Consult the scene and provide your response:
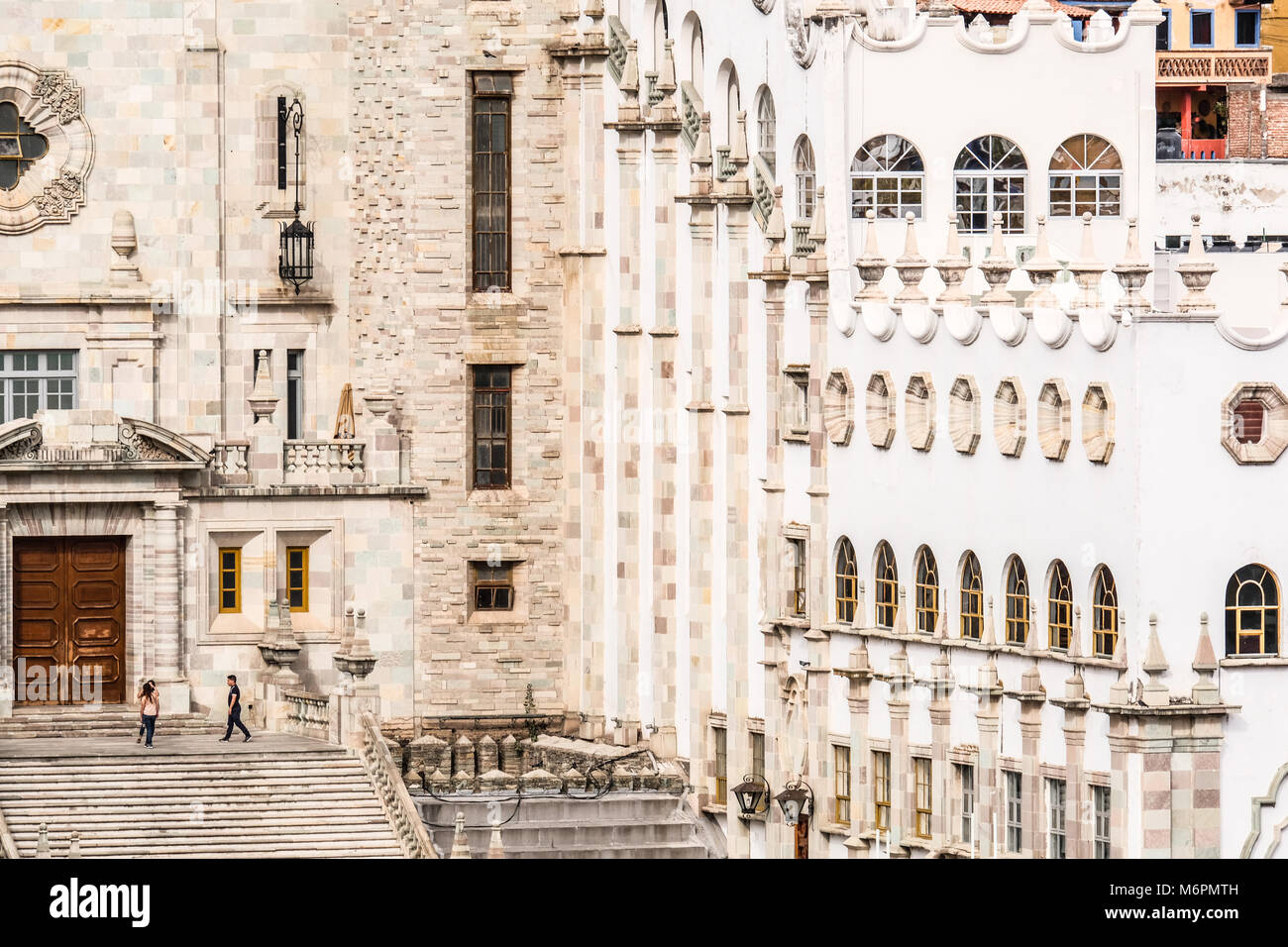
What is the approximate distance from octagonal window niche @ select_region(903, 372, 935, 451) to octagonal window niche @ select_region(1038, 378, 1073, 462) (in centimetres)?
388

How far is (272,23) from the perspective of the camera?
9394 centimetres

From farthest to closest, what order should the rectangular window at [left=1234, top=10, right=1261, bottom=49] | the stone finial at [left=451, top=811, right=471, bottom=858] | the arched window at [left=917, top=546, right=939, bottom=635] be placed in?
the rectangular window at [left=1234, top=10, right=1261, bottom=49] → the stone finial at [left=451, top=811, right=471, bottom=858] → the arched window at [left=917, top=546, right=939, bottom=635]

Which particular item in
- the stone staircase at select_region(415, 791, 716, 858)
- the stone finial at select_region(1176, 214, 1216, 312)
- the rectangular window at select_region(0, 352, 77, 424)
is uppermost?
the stone finial at select_region(1176, 214, 1216, 312)

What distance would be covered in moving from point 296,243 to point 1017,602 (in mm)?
23980

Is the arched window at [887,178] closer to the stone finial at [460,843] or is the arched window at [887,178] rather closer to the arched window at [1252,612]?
the stone finial at [460,843]

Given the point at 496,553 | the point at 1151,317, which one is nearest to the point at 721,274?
the point at 496,553

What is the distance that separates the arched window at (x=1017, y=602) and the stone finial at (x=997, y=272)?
14.8ft

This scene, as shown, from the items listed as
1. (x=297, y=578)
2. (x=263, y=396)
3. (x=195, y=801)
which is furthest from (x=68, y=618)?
(x=195, y=801)

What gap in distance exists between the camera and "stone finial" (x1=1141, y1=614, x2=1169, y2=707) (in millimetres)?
70875

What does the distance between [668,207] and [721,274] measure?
11.1 ft

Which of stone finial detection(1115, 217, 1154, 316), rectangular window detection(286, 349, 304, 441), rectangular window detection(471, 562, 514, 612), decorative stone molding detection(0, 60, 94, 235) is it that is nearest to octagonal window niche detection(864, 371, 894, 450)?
stone finial detection(1115, 217, 1154, 316)

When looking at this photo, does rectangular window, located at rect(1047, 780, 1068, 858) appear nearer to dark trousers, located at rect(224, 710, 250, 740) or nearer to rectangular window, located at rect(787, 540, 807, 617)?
rectangular window, located at rect(787, 540, 807, 617)

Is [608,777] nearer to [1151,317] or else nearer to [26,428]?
[26,428]

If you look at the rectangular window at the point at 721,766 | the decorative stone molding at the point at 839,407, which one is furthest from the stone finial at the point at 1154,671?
the rectangular window at the point at 721,766
